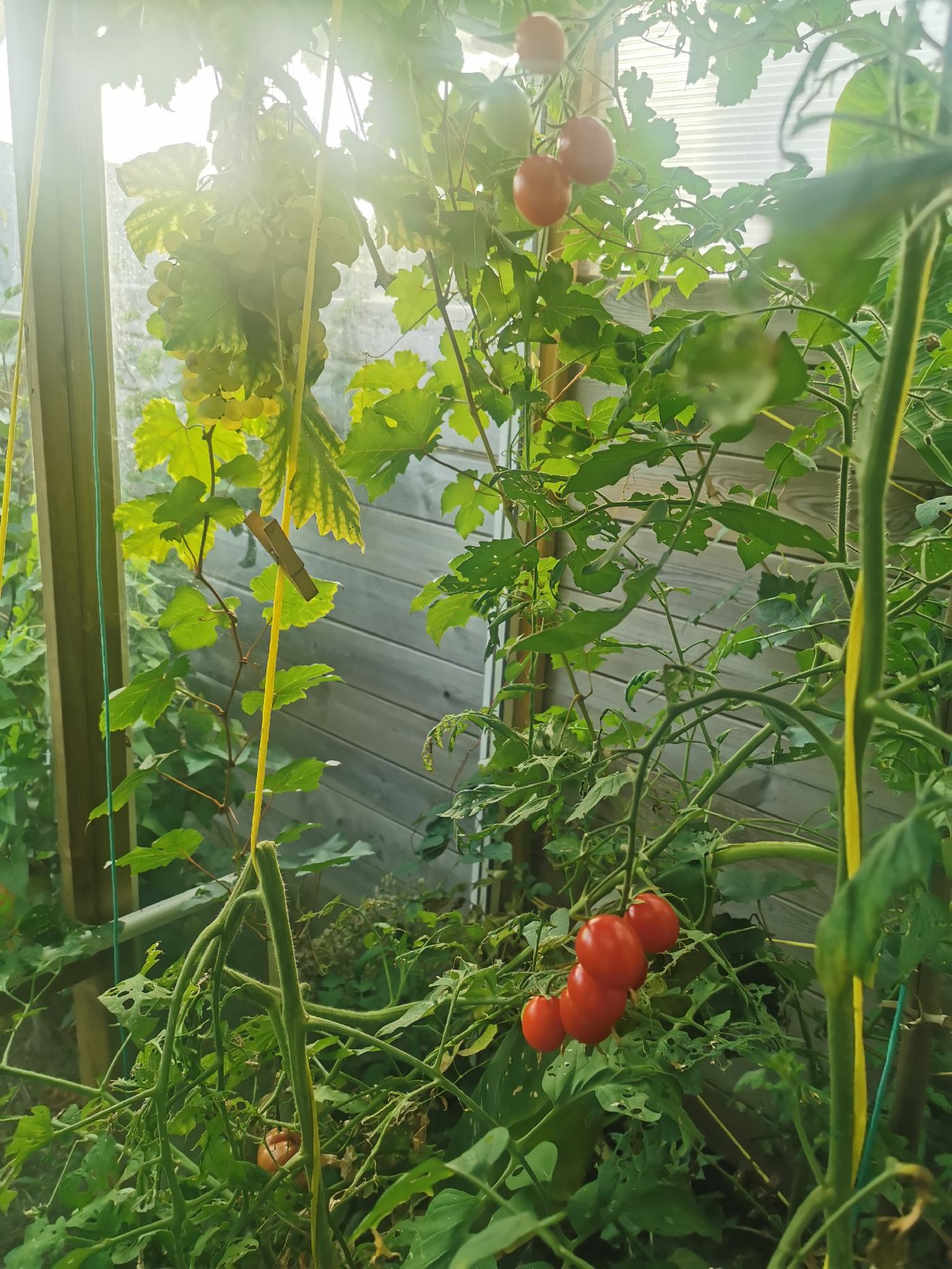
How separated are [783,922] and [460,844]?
626 mm

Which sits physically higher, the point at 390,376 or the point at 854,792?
the point at 390,376

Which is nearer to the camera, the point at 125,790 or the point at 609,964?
the point at 609,964

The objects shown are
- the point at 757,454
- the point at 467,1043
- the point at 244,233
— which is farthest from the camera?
the point at 757,454

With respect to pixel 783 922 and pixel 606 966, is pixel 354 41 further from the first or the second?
pixel 783 922

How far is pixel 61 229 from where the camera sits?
0.94 metres

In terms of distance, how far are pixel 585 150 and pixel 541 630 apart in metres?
0.39

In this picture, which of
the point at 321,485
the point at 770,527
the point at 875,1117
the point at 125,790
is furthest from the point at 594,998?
the point at 125,790

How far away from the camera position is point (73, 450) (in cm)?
102

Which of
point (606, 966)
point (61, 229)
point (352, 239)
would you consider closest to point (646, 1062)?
point (606, 966)

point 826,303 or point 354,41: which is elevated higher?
point 354,41

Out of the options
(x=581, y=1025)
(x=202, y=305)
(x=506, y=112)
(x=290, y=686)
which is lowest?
(x=581, y=1025)

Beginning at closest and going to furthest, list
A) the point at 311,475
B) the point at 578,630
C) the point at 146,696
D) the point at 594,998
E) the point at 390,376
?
the point at 578,630
the point at 594,998
the point at 311,475
the point at 146,696
the point at 390,376

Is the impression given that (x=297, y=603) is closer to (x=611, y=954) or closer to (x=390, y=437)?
(x=390, y=437)

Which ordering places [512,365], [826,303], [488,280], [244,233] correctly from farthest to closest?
[512,365], [488,280], [244,233], [826,303]
